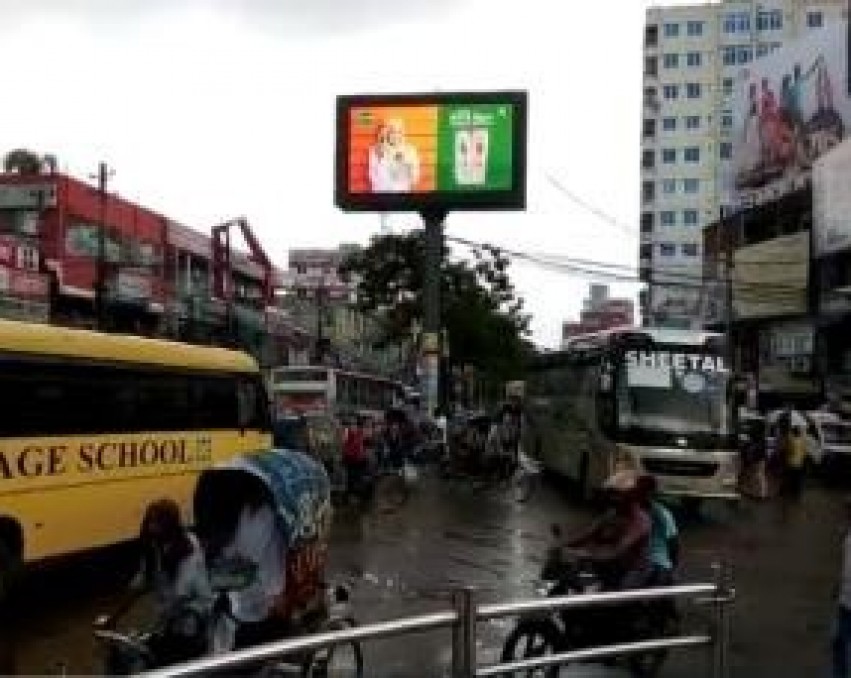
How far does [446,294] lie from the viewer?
67938 mm

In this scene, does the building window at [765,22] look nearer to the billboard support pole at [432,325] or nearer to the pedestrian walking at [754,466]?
the billboard support pole at [432,325]

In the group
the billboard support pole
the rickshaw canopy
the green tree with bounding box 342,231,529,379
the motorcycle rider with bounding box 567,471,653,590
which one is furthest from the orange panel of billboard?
the rickshaw canopy

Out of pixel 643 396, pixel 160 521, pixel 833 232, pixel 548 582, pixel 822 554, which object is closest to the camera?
pixel 160 521

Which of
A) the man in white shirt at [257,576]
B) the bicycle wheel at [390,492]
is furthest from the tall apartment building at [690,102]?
the man in white shirt at [257,576]

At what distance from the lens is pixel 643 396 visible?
27766mm

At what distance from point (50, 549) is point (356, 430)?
52.8 ft

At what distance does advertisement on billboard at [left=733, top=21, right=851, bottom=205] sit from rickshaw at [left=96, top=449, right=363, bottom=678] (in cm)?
5923

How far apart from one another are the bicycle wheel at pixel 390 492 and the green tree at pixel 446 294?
79.4ft

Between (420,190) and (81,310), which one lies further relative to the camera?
(81,310)

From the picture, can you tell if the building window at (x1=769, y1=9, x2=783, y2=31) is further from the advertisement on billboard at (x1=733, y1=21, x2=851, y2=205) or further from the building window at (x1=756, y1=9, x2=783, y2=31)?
the advertisement on billboard at (x1=733, y1=21, x2=851, y2=205)

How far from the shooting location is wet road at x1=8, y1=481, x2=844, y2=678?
492 inches

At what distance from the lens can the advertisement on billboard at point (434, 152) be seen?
45812 millimetres

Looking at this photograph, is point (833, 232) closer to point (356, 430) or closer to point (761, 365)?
point (761, 365)

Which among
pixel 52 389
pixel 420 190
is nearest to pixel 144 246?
pixel 420 190
